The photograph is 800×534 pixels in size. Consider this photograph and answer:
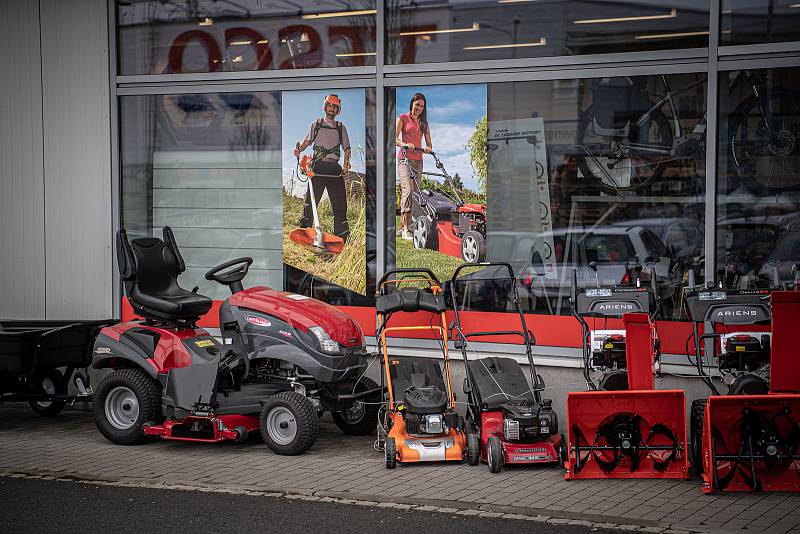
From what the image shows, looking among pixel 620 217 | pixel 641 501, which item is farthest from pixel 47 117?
pixel 641 501

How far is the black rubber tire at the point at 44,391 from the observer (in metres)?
10.0

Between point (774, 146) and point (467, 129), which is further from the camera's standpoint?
point (467, 129)

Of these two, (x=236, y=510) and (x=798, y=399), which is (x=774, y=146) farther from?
(x=236, y=510)

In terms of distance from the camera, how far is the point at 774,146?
9.36 m

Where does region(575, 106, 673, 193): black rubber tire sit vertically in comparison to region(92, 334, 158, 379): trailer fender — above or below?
above

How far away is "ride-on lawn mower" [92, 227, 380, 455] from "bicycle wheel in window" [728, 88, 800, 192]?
151 inches

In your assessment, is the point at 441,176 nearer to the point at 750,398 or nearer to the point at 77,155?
the point at 77,155

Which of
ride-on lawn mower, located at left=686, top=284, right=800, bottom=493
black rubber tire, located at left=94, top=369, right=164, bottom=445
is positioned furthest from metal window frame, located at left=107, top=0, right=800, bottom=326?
black rubber tire, located at left=94, top=369, right=164, bottom=445

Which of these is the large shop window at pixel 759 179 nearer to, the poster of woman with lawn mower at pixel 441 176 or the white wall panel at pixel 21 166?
the poster of woman with lawn mower at pixel 441 176

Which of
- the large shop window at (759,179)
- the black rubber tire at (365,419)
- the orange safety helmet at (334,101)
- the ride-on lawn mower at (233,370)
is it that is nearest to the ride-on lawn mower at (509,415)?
the black rubber tire at (365,419)

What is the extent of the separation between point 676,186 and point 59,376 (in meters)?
6.21

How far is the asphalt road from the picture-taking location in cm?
652

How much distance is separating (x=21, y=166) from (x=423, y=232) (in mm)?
4727

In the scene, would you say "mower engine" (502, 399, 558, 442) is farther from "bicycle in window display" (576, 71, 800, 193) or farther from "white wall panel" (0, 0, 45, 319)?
"white wall panel" (0, 0, 45, 319)
